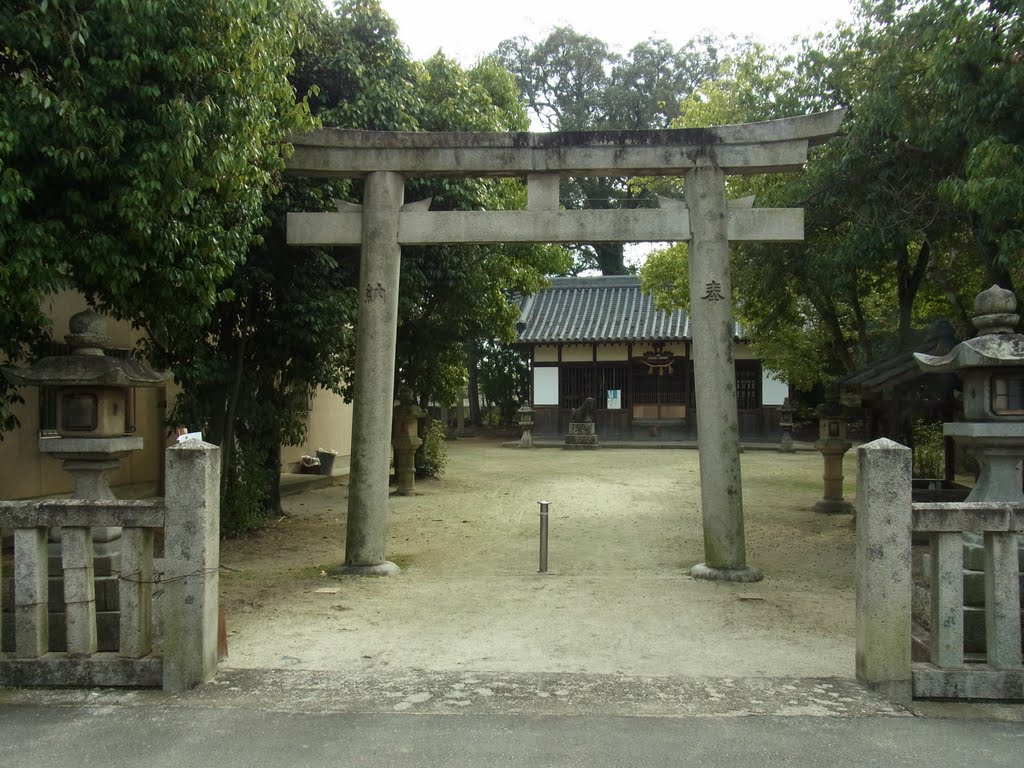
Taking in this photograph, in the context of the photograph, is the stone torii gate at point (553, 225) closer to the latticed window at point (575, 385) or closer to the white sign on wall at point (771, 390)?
the white sign on wall at point (771, 390)

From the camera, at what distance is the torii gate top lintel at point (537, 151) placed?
26.0ft

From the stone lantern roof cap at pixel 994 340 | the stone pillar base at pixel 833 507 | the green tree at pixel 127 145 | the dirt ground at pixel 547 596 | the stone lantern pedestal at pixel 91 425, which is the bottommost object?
A: the dirt ground at pixel 547 596

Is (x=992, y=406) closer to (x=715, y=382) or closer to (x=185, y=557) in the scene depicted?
(x=715, y=382)

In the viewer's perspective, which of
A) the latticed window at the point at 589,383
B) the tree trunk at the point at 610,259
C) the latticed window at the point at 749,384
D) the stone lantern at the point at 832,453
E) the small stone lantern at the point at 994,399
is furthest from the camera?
the tree trunk at the point at 610,259

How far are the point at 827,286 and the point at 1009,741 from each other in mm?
8352

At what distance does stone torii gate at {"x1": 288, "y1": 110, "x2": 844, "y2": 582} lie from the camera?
7871mm

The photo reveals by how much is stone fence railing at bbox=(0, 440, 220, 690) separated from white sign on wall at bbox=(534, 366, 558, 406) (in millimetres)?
25388

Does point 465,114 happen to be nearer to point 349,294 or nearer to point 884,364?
point 349,294

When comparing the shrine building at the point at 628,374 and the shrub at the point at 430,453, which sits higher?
the shrine building at the point at 628,374

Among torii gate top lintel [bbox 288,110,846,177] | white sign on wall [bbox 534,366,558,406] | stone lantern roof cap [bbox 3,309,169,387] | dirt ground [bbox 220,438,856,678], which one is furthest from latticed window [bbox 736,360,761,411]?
stone lantern roof cap [bbox 3,309,169,387]

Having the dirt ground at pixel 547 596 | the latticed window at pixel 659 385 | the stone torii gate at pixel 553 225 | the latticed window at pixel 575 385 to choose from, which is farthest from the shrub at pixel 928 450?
the latticed window at pixel 575 385

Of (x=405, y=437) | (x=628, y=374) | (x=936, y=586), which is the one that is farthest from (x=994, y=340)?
(x=628, y=374)

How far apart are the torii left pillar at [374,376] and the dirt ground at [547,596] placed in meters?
0.40

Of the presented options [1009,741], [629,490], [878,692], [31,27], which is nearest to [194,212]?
[31,27]
